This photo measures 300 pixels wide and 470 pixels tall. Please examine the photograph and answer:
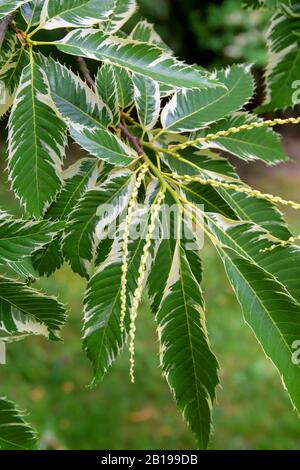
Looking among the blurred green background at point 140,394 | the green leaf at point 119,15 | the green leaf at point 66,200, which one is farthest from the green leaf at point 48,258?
the blurred green background at point 140,394

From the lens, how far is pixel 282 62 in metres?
0.94

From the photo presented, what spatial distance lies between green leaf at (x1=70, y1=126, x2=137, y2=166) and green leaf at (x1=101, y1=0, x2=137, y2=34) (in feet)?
0.84

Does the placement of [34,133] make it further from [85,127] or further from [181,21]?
[181,21]

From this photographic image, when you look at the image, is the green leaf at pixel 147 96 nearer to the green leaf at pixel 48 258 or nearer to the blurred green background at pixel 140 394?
the green leaf at pixel 48 258

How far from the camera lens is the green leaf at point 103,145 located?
730 mm

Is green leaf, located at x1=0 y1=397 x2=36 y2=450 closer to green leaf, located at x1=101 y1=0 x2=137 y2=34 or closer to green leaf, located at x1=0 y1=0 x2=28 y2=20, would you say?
green leaf, located at x1=0 y1=0 x2=28 y2=20

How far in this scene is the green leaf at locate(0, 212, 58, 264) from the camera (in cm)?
69

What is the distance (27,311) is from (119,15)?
484 millimetres

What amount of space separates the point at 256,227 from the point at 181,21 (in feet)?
13.1

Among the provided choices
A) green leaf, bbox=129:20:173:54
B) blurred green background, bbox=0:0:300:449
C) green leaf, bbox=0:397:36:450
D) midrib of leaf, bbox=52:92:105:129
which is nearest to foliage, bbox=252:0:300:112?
green leaf, bbox=129:20:173:54

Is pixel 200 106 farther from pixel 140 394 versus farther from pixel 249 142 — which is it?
pixel 140 394

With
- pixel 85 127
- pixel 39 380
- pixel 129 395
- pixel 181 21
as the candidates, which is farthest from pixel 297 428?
pixel 181 21

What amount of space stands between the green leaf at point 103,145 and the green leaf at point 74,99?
0.03 m

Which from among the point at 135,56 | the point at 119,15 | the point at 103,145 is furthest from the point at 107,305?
the point at 119,15
